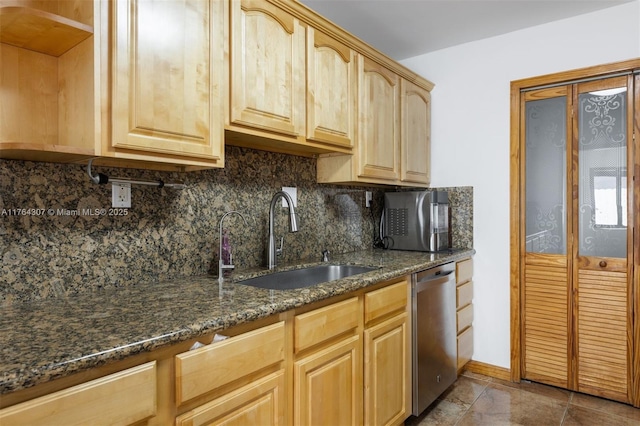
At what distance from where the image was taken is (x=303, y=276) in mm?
2254

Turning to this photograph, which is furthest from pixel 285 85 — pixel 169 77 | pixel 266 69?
pixel 169 77

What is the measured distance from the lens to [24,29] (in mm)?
1254

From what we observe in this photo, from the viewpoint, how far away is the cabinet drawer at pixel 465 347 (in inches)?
110

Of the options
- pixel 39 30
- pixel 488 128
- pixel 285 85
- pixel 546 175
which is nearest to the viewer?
pixel 39 30

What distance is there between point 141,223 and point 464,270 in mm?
2200

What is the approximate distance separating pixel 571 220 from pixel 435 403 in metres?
1.52

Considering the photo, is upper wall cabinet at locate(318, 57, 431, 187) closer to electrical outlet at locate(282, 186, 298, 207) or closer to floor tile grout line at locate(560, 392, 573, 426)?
electrical outlet at locate(282, 186, 298, 207)

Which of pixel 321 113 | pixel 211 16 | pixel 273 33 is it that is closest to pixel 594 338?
pixel 321 113

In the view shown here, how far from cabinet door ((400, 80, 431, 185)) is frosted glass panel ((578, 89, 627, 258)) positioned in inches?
40.5

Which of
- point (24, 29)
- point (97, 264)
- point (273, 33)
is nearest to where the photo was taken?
point (24, 29)

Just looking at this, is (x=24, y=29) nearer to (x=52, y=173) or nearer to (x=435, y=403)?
(x=52, y=173)

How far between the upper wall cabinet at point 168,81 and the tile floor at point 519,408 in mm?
1948

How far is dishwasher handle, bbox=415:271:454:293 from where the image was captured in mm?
2242

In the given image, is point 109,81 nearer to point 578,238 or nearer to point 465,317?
point 465,317
